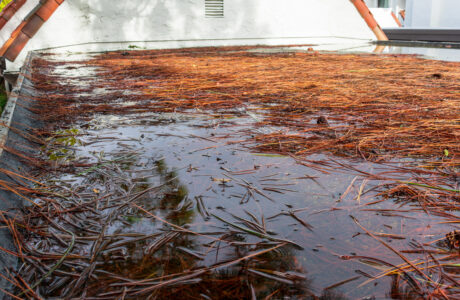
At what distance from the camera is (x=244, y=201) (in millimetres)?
1267

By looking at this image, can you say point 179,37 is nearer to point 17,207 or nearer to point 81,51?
point 81,51

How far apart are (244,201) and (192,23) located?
8011 mm

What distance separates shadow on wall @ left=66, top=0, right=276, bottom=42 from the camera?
7.75 meters

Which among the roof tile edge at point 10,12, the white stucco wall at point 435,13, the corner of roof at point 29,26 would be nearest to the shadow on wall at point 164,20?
the corner of roof at point 29,26

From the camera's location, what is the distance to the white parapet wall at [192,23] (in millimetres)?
7465

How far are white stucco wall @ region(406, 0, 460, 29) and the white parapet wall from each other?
1557 mm

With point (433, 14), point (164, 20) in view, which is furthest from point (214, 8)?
point (433, 14)

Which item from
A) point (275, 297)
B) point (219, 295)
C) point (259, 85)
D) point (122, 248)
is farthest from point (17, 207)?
point (259, 85)

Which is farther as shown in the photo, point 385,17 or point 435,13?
point 385,17

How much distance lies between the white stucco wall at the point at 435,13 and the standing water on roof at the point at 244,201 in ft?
25.7

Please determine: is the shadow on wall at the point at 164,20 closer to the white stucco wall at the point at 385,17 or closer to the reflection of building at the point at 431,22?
the reflection of building at the point at 431,22

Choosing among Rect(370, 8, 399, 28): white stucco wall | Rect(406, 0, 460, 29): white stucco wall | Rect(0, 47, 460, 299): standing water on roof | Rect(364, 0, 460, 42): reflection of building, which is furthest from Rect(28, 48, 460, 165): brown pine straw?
Rect(370, 8, 399, 28): white stucco wall

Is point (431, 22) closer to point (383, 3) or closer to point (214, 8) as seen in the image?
point (214, 8)

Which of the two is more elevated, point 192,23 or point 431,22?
point 192,23
